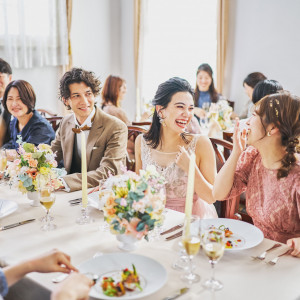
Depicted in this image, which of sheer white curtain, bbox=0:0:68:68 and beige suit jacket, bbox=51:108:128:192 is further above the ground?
sheer white curtain, bbox=0:0:68:68

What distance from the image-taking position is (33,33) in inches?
220

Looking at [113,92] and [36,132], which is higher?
[113,92]

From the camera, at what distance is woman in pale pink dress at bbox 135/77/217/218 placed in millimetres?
2256

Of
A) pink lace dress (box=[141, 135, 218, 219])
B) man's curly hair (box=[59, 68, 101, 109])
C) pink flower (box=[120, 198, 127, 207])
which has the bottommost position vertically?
pink lace dress (box=[141, 135, 218, 219])

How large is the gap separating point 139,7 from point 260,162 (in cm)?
520

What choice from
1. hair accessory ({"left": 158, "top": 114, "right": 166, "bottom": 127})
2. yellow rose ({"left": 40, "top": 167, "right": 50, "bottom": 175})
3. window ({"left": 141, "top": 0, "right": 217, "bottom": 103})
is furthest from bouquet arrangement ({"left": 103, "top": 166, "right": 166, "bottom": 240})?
window ({"left": 141, "top": 0, "right": 217, "bottom": 103})

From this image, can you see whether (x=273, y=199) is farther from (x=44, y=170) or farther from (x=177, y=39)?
(x=177, y=39)

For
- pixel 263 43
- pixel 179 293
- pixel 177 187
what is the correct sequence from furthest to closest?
1. pixel 263 43
2. pixel 177 187
3. pixel 179 293

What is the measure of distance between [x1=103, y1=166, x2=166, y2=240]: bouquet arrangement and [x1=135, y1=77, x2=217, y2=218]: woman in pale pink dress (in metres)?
0.80

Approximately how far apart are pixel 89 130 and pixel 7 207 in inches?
37.7

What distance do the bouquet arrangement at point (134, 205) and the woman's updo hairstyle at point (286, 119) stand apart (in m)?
0.61

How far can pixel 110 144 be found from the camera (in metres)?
2.67

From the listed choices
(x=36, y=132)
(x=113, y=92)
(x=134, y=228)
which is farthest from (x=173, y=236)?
(x=113, y=92)

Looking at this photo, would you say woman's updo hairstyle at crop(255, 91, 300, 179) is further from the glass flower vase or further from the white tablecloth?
the glass flower vase
